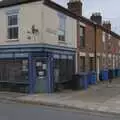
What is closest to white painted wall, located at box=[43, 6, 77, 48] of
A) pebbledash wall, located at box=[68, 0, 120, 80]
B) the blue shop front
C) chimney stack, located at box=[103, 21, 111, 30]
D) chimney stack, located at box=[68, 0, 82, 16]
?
the blue shop front

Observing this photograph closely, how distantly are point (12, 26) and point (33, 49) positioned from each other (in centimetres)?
255

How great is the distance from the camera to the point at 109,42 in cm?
3506

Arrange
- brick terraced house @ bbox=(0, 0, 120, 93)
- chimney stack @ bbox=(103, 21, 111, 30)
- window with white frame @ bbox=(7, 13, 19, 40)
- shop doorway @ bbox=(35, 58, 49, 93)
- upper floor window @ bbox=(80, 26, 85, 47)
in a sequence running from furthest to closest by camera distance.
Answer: chimney stack @ bbox=(103, 21, 111, 30) < upper floor window @ bbox=(80, 26, 85, 47) < window with white frame @ bbox=(7, 13, 19, 40) < shop doorway @ bbox=(35, 58, 49, 93) < brick terraced house @ bbox=(0, 0, 120, 93)

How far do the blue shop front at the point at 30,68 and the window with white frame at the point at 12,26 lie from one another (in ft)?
2.59

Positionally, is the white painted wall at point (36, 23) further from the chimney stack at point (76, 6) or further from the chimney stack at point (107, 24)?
the chimney stack at point (107, 24)

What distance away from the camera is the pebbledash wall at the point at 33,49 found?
1941cm

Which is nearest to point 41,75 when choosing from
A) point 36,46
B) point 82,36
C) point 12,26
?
point 36,46

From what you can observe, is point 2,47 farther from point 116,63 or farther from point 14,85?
point 116,63

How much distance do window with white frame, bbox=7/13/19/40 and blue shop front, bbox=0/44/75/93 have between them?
2.59ft

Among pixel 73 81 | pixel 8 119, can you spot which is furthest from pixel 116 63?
pixel 8 119

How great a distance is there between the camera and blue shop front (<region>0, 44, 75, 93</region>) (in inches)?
768

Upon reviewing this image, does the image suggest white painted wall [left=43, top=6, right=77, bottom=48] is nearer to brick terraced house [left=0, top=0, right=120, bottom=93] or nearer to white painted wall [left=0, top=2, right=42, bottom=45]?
brick terraced house [left=0, top=0, right=120, bottom=93]

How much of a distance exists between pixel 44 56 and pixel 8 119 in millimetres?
8836

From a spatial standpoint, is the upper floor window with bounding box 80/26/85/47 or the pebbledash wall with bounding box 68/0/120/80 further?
the upper floor window with bounding box 80/26/85/47
